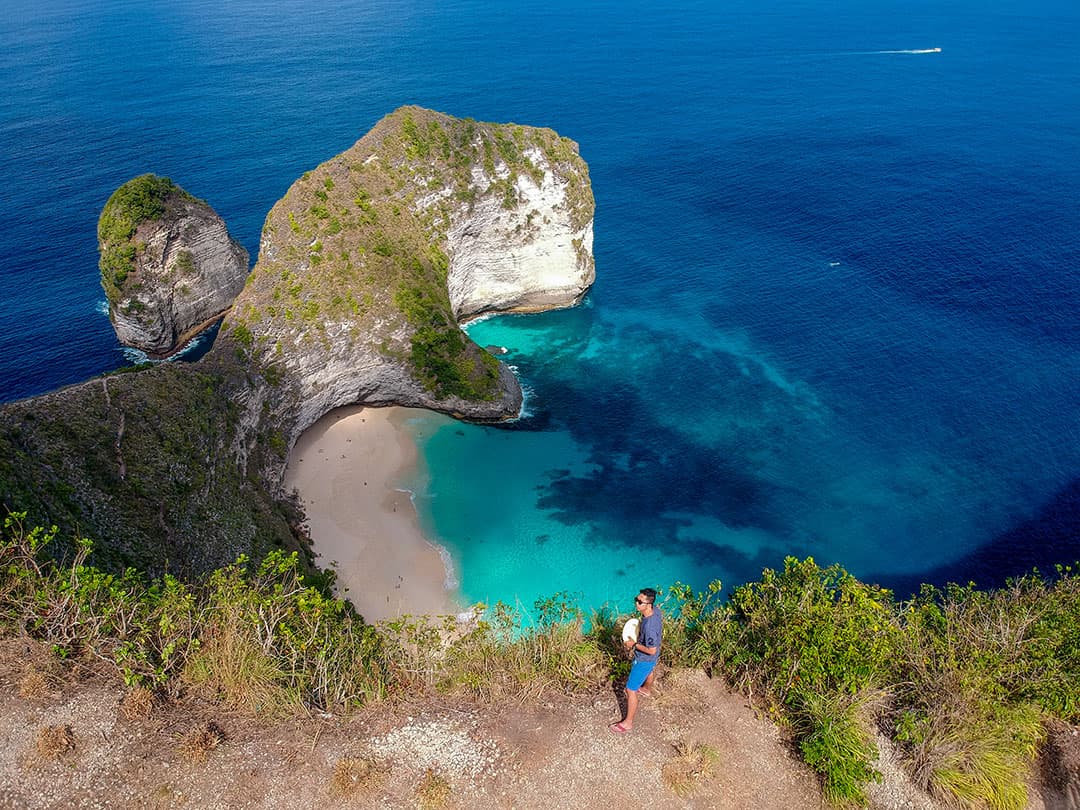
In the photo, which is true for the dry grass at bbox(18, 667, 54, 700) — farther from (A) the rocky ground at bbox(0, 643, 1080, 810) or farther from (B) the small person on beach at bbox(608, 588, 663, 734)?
(B) the small person on beach at bbox(608, 588, 663, 734)

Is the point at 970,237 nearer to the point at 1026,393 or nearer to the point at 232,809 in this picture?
the point at 1026,393

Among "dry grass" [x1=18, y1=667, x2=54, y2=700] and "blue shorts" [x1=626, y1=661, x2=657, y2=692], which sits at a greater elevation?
"dry grass" [x1=18, y1=667, x2=54, y2=700]

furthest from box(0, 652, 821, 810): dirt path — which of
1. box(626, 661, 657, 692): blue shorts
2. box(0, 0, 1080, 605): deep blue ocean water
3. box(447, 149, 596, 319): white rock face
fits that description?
box(447, 149, 596, 319): white rock face

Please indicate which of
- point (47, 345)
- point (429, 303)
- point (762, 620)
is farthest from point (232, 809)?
point (47, 345)

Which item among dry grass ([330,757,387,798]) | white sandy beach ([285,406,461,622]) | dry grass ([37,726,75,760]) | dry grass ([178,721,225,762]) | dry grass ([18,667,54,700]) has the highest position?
dry grass ([18,667,54,700])

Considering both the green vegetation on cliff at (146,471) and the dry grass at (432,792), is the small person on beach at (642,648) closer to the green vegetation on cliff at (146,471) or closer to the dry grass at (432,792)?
the dry grass at (432,792)

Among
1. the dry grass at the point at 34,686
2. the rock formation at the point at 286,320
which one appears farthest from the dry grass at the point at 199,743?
the rock formation at the point at 286,320
